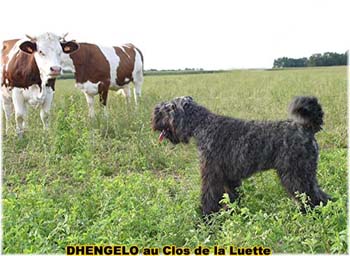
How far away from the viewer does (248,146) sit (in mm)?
4477

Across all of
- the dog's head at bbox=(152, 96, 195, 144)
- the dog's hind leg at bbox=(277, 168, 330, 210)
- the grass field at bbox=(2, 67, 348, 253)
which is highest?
the dog's head at bbox=(152, 96, 195, 144)

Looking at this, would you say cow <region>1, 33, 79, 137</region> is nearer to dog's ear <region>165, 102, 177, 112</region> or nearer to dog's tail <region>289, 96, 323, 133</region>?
dog's ear <region>165, 102, 177, 112</region>

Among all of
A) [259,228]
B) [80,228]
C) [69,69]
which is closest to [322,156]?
[259,228]

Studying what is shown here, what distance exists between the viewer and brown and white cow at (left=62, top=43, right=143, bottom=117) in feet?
32.9

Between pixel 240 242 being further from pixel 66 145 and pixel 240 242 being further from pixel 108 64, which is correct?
pixel 108 64

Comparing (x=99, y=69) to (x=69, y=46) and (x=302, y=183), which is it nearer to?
(x=69, y=46)

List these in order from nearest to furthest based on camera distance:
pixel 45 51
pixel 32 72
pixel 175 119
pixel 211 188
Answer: pixel 211 188
pixel 175 119
pixel 45 51
pixel 32 72

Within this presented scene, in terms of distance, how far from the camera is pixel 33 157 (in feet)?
20.8

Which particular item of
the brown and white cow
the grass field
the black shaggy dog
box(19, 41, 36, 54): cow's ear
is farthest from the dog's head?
the brown and white cow

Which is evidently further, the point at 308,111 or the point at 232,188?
the point at 232,188

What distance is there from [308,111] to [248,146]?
26.1 inches

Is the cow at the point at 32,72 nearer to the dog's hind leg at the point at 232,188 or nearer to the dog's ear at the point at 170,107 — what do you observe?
the dog's ear at the point at 170,107

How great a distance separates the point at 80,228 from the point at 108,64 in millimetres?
7087

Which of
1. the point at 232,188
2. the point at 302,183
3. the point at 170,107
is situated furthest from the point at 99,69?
the point at 302,183
